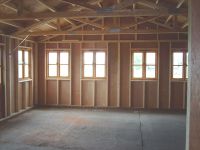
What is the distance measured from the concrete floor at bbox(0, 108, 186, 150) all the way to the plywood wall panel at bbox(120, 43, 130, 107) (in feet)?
2.76

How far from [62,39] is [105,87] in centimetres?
259

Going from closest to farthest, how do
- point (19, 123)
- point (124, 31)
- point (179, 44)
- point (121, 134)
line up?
point (121, 134)
point (19, 123)
point (124, 31)
point (179, 44)

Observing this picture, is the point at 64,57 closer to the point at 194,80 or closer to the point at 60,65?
the point at 60,65

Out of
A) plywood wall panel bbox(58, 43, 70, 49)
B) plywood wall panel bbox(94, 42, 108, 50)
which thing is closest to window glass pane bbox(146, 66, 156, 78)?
plywood wall panel bbox(94, 42, 108, 50)

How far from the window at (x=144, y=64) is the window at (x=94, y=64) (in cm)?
120

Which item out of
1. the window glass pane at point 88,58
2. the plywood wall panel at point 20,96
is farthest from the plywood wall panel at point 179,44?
the plywood wall panel at point 20,96

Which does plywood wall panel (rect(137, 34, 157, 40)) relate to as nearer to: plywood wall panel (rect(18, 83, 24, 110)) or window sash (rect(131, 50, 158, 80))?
window sash (rect(131, 50, 158, 80))

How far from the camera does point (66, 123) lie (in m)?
7.34

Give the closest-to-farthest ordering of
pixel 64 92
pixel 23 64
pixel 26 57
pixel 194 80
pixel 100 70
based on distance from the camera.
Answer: pixel 194 80 → pixel 23 64 → pixel 26 57 → pixel 100 70 → pixel 64 92

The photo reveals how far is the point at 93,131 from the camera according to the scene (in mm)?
6449

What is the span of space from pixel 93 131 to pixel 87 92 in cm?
374

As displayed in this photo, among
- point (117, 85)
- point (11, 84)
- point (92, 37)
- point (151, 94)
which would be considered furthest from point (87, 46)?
point (11, 84)

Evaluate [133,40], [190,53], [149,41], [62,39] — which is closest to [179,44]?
[149,41]

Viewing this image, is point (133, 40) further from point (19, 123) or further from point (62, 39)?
point (19, 123)
